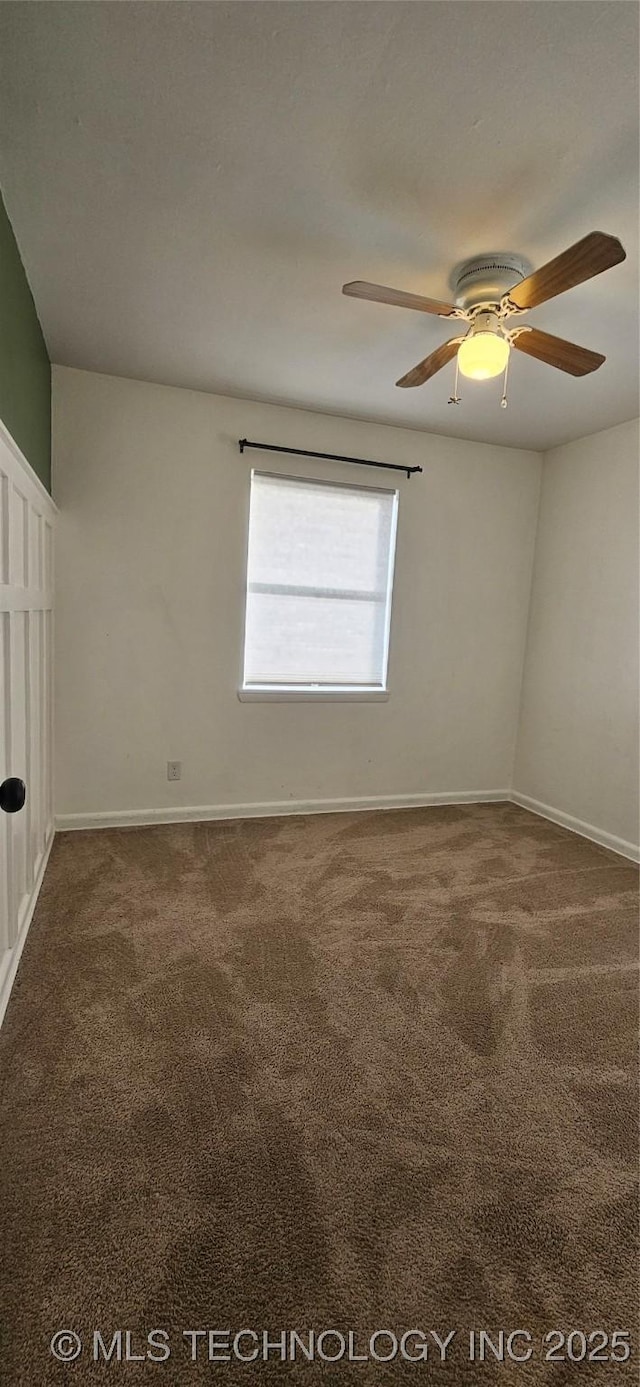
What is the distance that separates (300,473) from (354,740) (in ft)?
5.60

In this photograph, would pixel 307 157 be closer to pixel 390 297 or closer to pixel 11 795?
pixel 390 297

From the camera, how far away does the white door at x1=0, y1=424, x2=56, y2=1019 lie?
172cm

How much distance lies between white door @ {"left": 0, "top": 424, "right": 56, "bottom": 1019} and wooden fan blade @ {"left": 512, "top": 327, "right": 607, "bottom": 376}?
1721 mm

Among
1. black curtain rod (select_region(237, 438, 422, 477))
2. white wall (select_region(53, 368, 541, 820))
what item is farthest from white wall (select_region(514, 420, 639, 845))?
black curtain rod (select_region(237, 438, 422, 477))

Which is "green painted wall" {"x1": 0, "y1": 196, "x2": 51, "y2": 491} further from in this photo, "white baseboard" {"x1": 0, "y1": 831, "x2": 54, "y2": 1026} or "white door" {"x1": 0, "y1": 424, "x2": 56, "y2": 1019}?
"white baseboard" {"x1": 0, "y1": 831, "x2": 54, "y2": 1026}

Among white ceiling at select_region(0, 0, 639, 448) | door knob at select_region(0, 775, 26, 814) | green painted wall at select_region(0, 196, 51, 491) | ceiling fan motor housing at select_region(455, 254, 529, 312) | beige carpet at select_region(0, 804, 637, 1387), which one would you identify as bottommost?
beige carpet at select_region(0, 804, 637, 1387)

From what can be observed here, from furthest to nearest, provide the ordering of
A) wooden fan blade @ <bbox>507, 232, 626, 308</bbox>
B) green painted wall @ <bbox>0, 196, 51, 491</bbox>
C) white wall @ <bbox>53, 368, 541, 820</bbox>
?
white wall @ <bbox>53, 368, 541, 820</bbox> < green painted wall @ <bbox>0, 196, 51, 491</bbox> < wooden fan blade @ <bbox>507, 232, 626, 308</bbox>

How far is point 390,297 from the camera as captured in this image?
1.68 meters

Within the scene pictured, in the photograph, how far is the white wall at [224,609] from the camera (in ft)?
10.0

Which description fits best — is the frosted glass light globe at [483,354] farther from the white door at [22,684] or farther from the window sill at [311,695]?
the window sill at [311,695]

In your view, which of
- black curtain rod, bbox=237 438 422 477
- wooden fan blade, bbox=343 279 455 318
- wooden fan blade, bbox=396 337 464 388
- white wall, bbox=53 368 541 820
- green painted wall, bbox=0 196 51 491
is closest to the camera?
wooden fan blade, bbox=343 279 455 318

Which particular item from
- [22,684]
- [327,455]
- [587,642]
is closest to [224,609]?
[327,455]

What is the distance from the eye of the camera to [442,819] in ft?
12.2

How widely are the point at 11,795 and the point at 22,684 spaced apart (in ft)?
3.87
